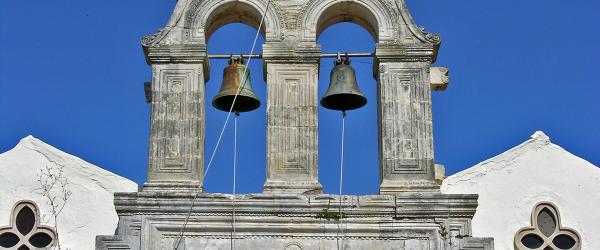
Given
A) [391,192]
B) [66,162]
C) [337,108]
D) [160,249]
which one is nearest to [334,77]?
[337,108]

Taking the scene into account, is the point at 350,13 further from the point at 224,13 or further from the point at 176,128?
the point at 176,128

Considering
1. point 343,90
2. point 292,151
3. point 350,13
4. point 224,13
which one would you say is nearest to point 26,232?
point 224,13

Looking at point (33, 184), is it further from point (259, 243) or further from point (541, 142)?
point (541, 142)

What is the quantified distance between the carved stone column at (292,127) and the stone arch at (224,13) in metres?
0.33

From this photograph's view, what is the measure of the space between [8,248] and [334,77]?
4.94 m

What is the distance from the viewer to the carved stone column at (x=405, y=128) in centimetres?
1883

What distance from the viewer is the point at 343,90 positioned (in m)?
19.5

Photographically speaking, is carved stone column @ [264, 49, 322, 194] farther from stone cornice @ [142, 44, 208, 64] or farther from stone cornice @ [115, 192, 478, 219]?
stone cornice @ [142, 44, 208, 64]

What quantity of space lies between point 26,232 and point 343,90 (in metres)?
4.89

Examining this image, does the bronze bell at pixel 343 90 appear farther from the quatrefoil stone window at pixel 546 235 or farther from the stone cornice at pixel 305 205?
the quatrefoil stone window at pixel 546 235

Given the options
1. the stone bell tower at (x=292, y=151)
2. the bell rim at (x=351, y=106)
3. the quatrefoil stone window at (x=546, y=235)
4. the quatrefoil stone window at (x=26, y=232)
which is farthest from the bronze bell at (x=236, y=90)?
the quatrefoil stone window at (x=546, y=235)

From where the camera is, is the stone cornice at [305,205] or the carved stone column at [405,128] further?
the carved stone column at [405,128]

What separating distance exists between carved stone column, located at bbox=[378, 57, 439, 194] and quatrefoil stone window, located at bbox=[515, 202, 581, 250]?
3262 mm

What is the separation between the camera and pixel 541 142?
22.4 m
